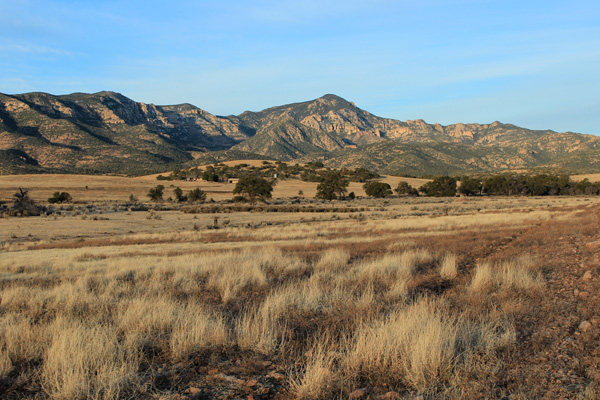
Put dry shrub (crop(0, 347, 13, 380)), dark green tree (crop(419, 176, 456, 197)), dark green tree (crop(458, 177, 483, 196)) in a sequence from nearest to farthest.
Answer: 1. dry shrub (crop(0, 347, 13, 380))
2. dark green tree (crop(458, 177, 483, 196))
3. dark green tree (crop(419, 176, 456, 197))

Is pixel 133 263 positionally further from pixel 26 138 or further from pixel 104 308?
pixel 26 138

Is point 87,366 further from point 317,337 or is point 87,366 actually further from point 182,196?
point 182,196

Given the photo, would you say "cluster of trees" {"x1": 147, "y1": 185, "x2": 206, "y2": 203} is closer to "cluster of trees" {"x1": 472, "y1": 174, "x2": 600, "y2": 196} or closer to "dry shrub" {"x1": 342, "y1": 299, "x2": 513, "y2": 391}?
"cluster of trees" {"x1": 472, "y1": 174, "x2": 600, "y2": 196}

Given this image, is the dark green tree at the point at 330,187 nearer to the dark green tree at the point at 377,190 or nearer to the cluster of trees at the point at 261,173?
the dark green tree at the point at 377,190

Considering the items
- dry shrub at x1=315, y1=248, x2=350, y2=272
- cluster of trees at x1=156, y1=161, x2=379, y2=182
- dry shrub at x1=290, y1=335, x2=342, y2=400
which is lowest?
dry shrub at x1=315, y1=248, x2=350, y2=272

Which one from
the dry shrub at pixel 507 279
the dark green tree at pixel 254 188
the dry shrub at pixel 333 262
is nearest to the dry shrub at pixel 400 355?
the dry shrub at pixel 507 279

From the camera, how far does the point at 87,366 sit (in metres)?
4.49

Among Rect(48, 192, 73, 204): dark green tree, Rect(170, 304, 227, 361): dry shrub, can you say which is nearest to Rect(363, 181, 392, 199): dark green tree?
Rect(48, 192, 73, 204): dark green tree

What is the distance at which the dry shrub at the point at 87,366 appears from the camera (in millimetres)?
3992

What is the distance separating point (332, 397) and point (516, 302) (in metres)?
4.47

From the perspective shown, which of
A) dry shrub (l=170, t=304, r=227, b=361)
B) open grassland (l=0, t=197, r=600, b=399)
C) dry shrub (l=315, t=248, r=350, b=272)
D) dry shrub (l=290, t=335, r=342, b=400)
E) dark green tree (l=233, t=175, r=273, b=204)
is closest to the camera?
dry shrub (l=290, t=335, r=342, b=400)

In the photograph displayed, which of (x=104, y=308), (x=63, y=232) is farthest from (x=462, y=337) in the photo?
(x=63, y=232)

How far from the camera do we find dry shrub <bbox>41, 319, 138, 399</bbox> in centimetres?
399

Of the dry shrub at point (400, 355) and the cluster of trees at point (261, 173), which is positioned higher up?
the cluster of trees at point (261, 173)
